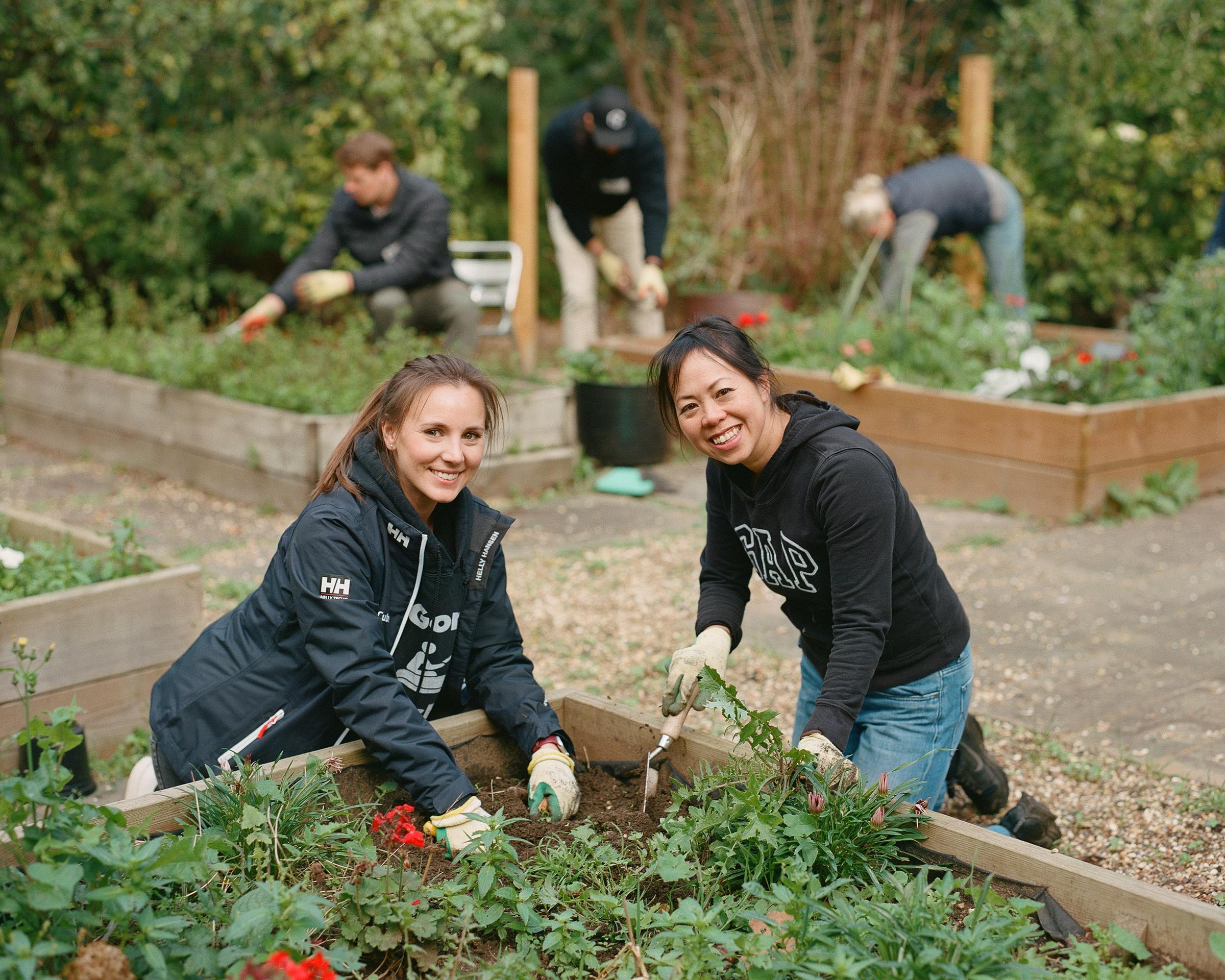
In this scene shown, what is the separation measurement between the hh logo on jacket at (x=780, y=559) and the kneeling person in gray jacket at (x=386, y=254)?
12.3 feet

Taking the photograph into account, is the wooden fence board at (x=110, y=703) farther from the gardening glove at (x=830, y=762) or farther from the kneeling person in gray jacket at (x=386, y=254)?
the kneeling person in gray jacket at (x=386, y=254)

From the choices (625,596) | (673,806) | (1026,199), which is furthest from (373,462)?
(1026,199)

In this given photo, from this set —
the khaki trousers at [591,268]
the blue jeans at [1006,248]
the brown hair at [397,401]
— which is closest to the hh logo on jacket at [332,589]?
the brown hair at [397,401]

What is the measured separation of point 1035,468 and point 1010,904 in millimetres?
3825

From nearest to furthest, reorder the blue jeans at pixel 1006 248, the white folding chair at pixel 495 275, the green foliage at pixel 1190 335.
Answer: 1. the green foliage at pixel 1190 335
2. the blue jeans at pixel 1006 248
3. the white folding chair at pixel 495 275

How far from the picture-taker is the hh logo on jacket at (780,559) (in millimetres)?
2477

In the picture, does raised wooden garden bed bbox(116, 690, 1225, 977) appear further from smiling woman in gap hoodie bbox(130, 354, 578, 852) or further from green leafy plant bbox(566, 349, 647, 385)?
green leafy plant bbox(566, 349, 647, 385)

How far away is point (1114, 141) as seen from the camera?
348 inches

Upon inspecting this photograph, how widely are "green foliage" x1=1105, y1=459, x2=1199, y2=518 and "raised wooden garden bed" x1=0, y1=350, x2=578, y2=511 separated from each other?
243cm

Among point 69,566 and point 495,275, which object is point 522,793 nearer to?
point 69,566

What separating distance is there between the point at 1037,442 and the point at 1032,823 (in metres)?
3.00

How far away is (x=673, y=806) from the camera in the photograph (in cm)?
226

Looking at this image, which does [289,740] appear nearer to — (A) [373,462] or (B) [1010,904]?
(A) [373,462]

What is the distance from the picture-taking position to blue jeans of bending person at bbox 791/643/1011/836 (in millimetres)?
2574
